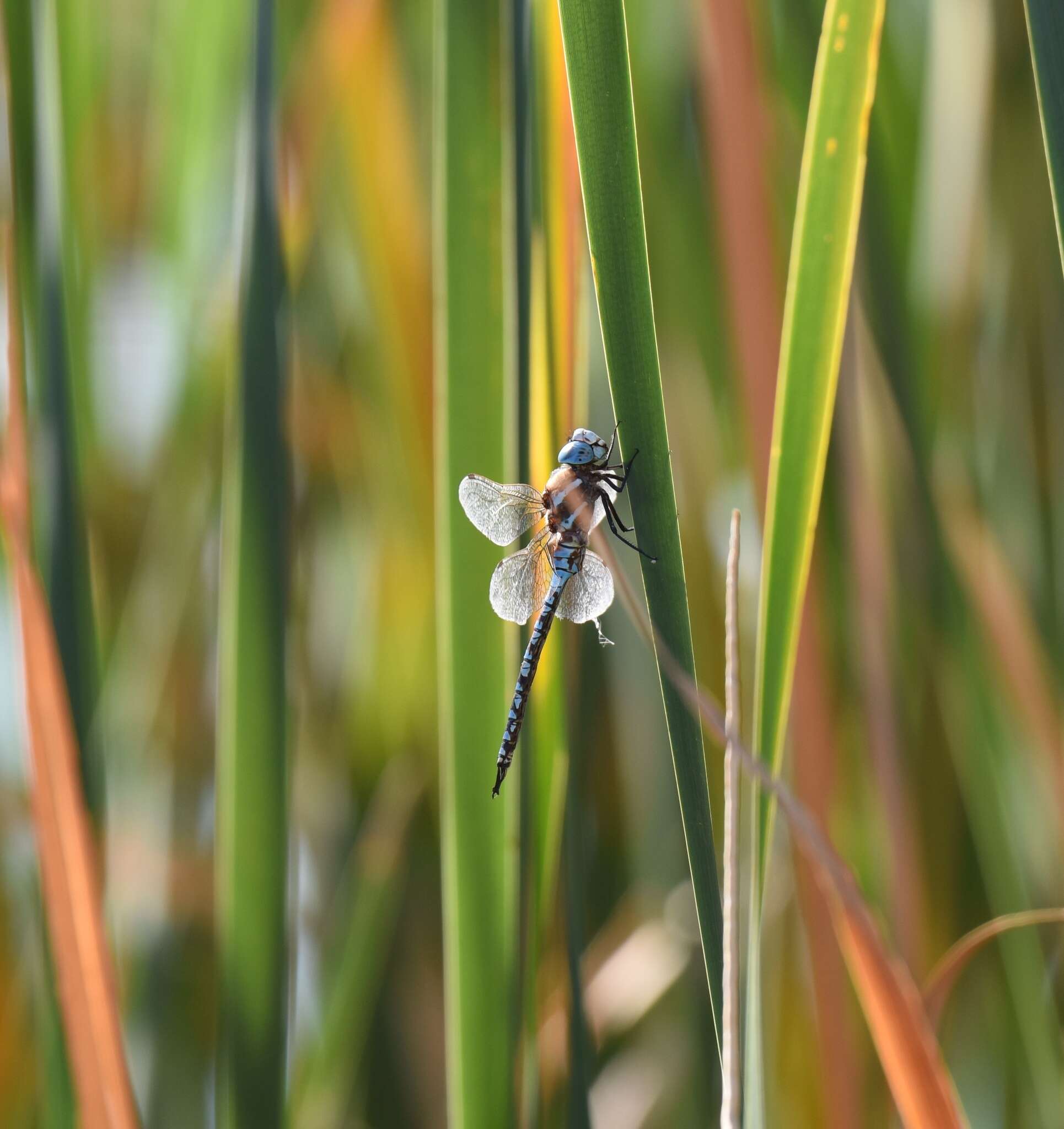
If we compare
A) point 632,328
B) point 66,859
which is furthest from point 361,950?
point 632,328

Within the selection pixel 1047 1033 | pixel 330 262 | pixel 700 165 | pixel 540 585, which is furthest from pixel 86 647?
pixel 1047 1033

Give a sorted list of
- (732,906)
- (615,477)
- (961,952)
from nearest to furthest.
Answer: (732,906) → (961,952) → (615,477)

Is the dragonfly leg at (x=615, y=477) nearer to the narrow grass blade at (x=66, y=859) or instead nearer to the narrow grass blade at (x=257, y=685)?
the narrow grass blade at (x=257, y=685)

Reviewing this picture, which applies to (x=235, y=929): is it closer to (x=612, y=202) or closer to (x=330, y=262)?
(x=612, y=202)

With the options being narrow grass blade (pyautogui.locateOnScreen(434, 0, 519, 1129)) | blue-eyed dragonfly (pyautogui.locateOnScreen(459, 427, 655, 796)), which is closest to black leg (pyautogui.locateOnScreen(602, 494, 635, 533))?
blue-eyed dragonfly (pyautogui.locateOnScreen(459, 427, 655, 796))

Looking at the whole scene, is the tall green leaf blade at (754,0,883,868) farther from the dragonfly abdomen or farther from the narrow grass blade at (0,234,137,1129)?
the narrow grass blade at (0,234,137,1129)

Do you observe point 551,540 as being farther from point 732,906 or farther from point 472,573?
point 732,906
